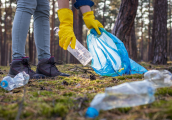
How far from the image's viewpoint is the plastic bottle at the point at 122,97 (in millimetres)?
788

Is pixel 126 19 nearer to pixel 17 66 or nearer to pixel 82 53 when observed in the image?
pixel 82 53

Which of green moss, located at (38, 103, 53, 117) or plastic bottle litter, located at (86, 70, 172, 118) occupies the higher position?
plastic bottle litter, located at (86, 70, 172, 118)

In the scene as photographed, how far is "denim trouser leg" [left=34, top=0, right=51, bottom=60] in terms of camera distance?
84.9 inches

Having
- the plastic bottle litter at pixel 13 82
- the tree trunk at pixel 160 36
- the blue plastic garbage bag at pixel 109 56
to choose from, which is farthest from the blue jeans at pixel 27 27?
the tree trunk at pixel 160 36

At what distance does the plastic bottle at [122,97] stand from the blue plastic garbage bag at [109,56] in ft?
4.35

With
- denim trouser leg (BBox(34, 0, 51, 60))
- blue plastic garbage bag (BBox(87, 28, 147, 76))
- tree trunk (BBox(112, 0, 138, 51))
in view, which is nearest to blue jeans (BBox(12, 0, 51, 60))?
denim trouser leg (BBox(34, 0, 51, 60))

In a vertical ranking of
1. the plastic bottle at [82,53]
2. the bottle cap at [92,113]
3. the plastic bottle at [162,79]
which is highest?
the plastic bottle at [82,53]

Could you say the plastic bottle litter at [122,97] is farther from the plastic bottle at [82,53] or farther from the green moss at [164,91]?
the plastic bottle at [82,53]

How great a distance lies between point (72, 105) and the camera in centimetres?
92

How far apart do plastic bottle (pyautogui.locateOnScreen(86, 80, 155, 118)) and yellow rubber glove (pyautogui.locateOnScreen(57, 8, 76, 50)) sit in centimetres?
141

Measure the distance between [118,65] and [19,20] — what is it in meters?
1.62

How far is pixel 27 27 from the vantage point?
1.92 metres

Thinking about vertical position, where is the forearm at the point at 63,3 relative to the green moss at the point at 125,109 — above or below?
above

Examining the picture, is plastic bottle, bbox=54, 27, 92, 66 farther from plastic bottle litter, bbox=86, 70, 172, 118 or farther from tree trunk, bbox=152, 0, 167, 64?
tree trunk, bbox=152, 0, 167, 64
